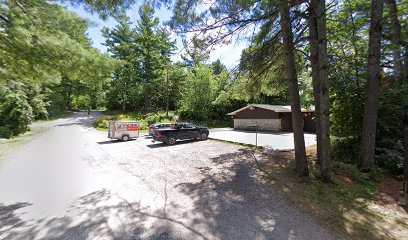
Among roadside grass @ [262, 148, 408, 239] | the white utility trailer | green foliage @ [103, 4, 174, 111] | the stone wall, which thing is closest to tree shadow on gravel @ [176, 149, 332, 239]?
roadside grass @ [262, 148, 408, 239]

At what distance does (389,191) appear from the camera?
227 inches

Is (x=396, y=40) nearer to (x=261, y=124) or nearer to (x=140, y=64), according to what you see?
(x=261, y=124)

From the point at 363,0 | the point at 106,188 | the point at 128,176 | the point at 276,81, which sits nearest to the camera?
the point at 106,188

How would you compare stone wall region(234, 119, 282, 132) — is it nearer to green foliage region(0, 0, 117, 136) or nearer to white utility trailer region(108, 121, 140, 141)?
white utility trailer region(108, 121, 140, 141)

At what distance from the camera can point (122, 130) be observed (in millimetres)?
14570

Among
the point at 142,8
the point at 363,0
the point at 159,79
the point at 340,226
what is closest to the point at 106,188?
the point at 142,8

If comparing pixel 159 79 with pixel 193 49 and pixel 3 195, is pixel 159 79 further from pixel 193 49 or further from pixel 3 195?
pixel 3 195

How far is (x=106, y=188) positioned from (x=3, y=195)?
2.42 m

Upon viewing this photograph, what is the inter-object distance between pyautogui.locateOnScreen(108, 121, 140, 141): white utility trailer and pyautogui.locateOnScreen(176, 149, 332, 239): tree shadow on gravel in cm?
973

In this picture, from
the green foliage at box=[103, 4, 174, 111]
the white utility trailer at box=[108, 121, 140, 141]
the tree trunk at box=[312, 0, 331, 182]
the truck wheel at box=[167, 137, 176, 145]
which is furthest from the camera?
the green foliage at box=[103, 4, 174, 111]

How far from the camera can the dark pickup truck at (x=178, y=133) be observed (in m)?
12.7

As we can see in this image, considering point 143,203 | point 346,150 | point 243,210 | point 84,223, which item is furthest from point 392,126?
point 84,223

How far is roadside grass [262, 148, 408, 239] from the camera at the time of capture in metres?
3.84

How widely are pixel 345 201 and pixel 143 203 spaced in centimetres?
489
